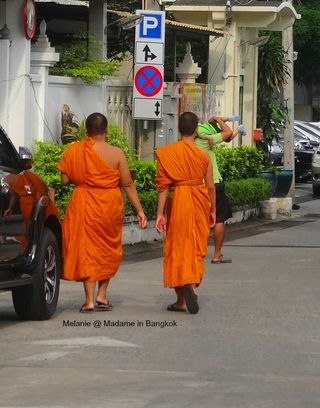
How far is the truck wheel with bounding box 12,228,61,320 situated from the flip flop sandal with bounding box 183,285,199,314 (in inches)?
45.4

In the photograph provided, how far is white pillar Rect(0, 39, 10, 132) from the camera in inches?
591

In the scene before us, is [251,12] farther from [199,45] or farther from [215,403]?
[215,403]

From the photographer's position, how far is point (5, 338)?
9141mm

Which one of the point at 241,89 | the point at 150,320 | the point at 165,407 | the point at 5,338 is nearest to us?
the point at 165,407

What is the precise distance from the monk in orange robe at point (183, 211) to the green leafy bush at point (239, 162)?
9.51m

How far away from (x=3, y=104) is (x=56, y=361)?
7442 mm

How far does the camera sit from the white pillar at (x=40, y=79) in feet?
51.2

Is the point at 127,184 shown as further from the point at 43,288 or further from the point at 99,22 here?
the point at 99,22

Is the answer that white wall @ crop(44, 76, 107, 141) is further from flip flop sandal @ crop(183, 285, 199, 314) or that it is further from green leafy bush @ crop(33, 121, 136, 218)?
flip flop sandal @ crop(183, 285, 199, 314)

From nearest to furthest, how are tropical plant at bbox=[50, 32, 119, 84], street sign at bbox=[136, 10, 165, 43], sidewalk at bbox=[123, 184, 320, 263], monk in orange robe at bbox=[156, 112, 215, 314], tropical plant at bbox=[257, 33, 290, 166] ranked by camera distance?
monk in orange robe at bbox=[156, 112, 215, 314] → sidewalk at bbox=[123, 184, 320, 263] → tropical plant at bbox=[50, 32, 119, 84] → street sign at bbox=[136, 10, 165, 43] → tropical plant at bbox=[257, 33, 290, 166]

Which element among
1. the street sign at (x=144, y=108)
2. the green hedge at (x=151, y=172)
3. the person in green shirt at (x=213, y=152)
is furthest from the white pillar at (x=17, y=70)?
the street sign at (x=144, y=108)

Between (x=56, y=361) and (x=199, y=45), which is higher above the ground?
(x=199, y=45)

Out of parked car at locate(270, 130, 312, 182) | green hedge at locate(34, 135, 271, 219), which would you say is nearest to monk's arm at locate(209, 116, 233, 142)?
green hedge at locate(34, 135, 271, 219)

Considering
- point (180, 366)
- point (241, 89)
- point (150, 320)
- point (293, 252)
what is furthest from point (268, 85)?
point (180, 366)
